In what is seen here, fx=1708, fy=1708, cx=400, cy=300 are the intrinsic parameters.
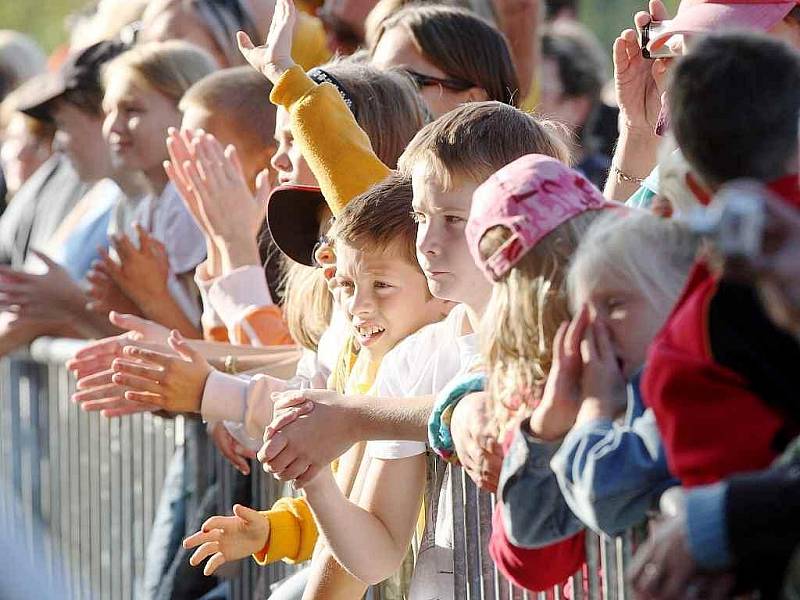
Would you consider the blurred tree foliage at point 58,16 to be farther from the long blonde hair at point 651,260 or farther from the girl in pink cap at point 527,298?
the long blonde hair at point 651,260

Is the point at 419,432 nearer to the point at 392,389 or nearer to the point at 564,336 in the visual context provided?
the point at 392,389

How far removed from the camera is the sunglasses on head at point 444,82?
16.0ft

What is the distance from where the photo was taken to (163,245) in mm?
5871

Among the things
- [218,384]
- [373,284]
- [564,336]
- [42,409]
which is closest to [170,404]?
[218,384]

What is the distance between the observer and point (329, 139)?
4145 mm

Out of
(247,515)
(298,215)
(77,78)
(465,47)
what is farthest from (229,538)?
(77,78)

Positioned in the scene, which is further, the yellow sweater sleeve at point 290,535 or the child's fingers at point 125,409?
the child's fingers at point 125,409

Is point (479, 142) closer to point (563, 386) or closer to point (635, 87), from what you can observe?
point (635, 87)

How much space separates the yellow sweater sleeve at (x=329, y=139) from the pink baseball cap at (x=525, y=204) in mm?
1235

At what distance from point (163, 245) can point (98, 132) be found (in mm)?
1654

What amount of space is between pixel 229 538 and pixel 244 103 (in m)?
2.18

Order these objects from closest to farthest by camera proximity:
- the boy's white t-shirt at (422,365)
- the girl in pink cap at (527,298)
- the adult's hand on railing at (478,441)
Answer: the girl in pink cap at (527,298)
the adult's hand on railing at (478,441)
the boy's white t-shirt at (422,365)

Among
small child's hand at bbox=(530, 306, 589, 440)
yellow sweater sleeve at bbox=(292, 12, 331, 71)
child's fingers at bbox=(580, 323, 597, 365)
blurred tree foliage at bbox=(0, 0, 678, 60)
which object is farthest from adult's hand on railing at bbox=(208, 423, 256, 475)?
blurred tree foliage at bbox=(0, 0, 678, 60)

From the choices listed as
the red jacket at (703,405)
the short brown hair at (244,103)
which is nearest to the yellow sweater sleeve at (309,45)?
the short brown hair at (244,103)
